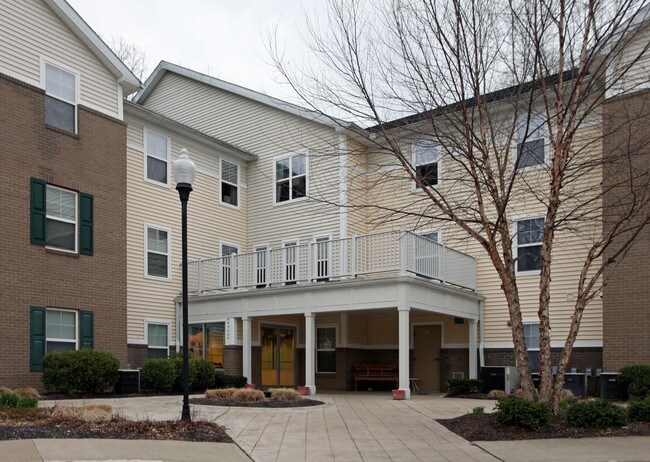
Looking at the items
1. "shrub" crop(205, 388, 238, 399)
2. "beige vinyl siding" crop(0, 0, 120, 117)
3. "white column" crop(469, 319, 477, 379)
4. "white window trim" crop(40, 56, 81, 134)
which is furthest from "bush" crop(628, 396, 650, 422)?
"beige vinyl siding" crop(0, 0, 120, 117)

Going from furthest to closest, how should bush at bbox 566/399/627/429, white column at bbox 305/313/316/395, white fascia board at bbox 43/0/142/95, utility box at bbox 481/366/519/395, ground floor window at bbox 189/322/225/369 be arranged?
ground floor window at bbox 189/322/225/369
white column at bbox 305/313/316/395
white fascia board at bbox 43/0/142/95
utility box at bbox 481/366/519/395
bush at bbox 566/399/627/429

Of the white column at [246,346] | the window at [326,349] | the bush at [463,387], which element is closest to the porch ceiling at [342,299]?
the white column at [246,346]

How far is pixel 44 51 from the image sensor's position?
17625mm

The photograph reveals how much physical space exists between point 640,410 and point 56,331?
1302 cm

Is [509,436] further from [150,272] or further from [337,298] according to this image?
[150,272]

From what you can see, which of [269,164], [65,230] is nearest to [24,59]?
[65,230]

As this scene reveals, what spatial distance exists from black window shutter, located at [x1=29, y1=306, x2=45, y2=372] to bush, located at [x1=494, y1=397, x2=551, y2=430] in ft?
36.2

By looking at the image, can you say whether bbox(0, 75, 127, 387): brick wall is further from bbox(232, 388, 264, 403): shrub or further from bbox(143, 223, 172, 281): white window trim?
bbox(232, 388, 264, 403): shrub

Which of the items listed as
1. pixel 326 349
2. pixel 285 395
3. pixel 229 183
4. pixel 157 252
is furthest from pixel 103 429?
pixel 229 183

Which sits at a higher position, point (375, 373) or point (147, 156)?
point (147, 156)

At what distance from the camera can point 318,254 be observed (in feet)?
68.4

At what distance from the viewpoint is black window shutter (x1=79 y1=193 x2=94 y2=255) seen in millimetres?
17859

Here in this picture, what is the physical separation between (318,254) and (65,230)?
7.12 m

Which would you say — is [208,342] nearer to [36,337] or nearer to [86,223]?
[86,223]
